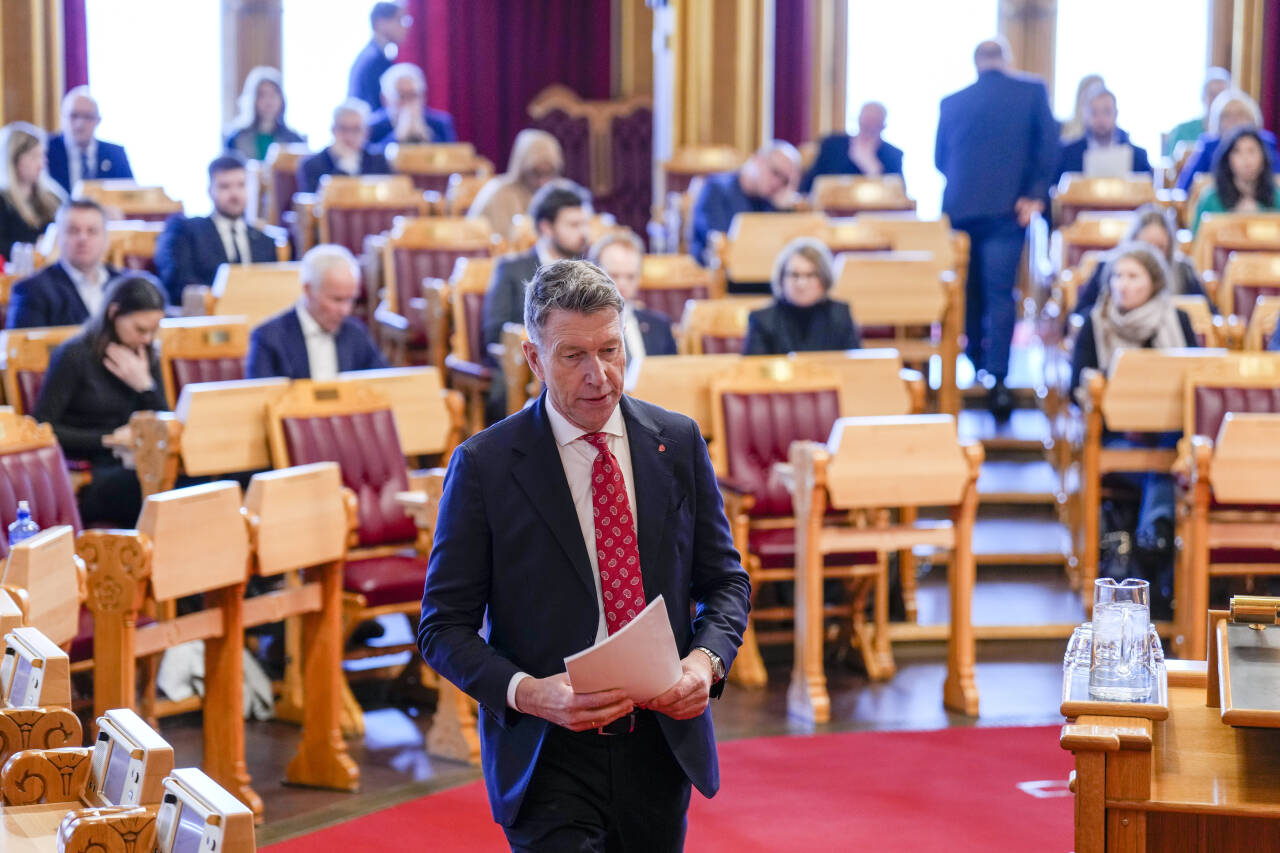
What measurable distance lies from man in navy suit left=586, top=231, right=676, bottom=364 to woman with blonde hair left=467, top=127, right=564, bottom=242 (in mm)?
1792

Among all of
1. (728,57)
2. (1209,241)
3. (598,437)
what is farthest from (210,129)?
(598,437)

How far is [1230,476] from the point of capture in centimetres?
504

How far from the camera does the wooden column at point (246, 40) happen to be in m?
10.8

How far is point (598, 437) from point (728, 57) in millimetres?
7706

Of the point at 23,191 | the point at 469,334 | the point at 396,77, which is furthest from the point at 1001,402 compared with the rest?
the point at 23,191

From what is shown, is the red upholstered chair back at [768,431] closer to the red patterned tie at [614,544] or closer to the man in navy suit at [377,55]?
the red patterned tie at [614,544]

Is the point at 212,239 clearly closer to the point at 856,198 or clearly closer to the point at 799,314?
the point at 799,314

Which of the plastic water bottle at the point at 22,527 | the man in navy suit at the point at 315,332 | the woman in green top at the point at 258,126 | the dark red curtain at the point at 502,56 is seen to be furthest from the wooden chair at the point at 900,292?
the dark red curtain at the point at 502,56

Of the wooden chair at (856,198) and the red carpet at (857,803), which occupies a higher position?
the wooden chair at (856,198)

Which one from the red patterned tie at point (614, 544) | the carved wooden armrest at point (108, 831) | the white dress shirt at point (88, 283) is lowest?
the carved wooden armrest at point (108, 831)

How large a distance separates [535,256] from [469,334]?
1.97 ft

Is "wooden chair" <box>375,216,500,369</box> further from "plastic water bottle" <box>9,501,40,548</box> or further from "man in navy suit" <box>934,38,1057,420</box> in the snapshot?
"plastic water bottle" <box>9,501,40,548</box>

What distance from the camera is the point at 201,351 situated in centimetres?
571

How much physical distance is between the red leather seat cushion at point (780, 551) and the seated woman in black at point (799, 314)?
771 millimetres
